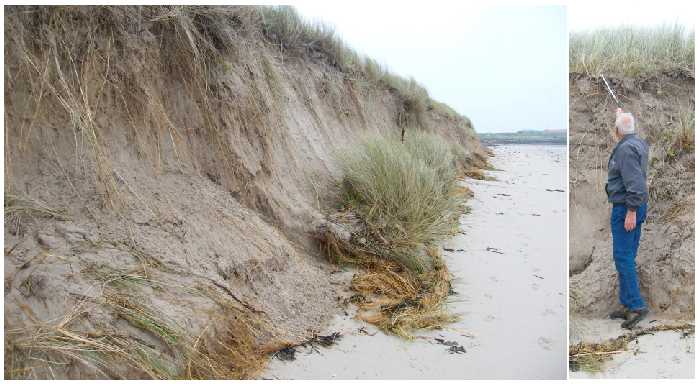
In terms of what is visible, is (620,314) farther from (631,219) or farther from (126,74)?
(126,74)

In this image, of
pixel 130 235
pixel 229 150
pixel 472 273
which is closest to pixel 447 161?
pixel 472 273

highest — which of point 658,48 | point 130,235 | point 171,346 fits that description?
point 658,48

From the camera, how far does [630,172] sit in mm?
3105

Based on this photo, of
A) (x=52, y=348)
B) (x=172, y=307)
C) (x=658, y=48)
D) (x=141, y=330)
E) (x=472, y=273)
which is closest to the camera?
(x=52, y=348)

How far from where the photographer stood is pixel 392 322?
3213 millimetres

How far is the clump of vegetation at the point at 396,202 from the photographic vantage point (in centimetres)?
435

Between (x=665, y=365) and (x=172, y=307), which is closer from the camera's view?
(x=172, y=307)

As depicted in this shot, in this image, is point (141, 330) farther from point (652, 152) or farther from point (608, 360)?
point (652, 152)

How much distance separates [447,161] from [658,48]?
13.7ft

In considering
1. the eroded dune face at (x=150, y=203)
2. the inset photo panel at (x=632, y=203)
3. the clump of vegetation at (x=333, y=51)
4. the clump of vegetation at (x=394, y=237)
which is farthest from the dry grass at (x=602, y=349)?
the clump of vegetation at (x=333, y=51)

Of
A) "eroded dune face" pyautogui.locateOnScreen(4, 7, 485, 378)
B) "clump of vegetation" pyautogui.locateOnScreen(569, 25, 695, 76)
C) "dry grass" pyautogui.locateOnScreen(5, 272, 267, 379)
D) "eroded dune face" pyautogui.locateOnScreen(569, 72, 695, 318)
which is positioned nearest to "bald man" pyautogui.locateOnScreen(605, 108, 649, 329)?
"eroded dune face" pyautogui.locateOnScreen(569, 72, 695, 318)

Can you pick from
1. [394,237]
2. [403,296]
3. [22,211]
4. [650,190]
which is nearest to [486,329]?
[403,296]

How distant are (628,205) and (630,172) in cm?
21

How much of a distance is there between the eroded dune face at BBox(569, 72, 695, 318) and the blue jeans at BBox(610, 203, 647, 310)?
9.2 inches
